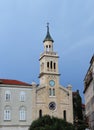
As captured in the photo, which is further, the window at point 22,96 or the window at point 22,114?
the window at point 22,96

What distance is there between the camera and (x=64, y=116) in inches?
3150

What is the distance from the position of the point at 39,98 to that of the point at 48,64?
8.79 metres

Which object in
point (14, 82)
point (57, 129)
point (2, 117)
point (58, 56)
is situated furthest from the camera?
point (58, 56)

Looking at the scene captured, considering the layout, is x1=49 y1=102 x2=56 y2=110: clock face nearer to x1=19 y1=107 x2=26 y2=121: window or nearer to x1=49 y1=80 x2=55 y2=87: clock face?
x1=49 y1=80 x2=55 y2=87: clock face

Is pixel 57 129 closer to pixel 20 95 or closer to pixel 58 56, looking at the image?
pixel 20 95

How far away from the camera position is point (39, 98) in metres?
78.2

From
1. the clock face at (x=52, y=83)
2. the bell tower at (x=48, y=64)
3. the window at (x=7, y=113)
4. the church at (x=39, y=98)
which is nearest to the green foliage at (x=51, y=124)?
the window at (x=7, y=113)

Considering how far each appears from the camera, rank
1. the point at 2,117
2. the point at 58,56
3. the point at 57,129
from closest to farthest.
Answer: the point at 57,129 < the point at 2,117 < the point at 58,56

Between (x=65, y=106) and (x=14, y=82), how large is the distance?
41.6 ft

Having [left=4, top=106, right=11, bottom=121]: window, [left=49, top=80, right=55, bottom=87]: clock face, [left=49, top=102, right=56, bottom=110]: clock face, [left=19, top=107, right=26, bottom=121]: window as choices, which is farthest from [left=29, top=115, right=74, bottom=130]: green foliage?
[left=49, top=80, right=55, bottom=87]: clock face

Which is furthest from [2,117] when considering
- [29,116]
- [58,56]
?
[58,56]

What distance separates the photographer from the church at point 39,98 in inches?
2933

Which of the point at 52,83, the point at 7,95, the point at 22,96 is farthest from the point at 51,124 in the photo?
the point at 52,83

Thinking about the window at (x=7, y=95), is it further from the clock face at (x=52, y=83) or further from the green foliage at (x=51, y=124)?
the green foliage at (x=51, y=124)
